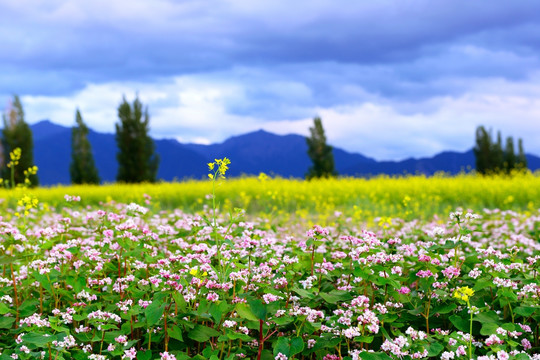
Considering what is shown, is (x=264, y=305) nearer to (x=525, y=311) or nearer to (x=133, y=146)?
(x=525, y=311)

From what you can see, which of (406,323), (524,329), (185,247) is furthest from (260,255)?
(524,329)

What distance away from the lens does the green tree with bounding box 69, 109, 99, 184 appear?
2892 cm

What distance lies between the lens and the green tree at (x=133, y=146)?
89.1 ft

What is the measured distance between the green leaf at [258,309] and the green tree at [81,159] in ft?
93.6

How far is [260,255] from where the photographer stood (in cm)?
356

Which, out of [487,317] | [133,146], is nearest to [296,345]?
[487,317]

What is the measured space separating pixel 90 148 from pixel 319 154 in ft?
46.5

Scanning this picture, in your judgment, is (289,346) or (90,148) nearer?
(289,346)

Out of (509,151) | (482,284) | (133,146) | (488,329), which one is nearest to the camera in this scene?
(488,329)

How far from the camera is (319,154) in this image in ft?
93.5

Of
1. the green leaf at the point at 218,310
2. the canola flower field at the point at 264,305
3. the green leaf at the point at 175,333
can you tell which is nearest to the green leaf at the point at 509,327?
the canola flower field at the point at 264,305

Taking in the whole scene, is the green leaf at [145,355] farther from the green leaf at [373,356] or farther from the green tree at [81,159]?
the green tree at [81,159]

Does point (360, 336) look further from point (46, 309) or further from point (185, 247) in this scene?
point (46, 309)

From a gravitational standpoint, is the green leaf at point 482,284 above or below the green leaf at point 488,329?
above
